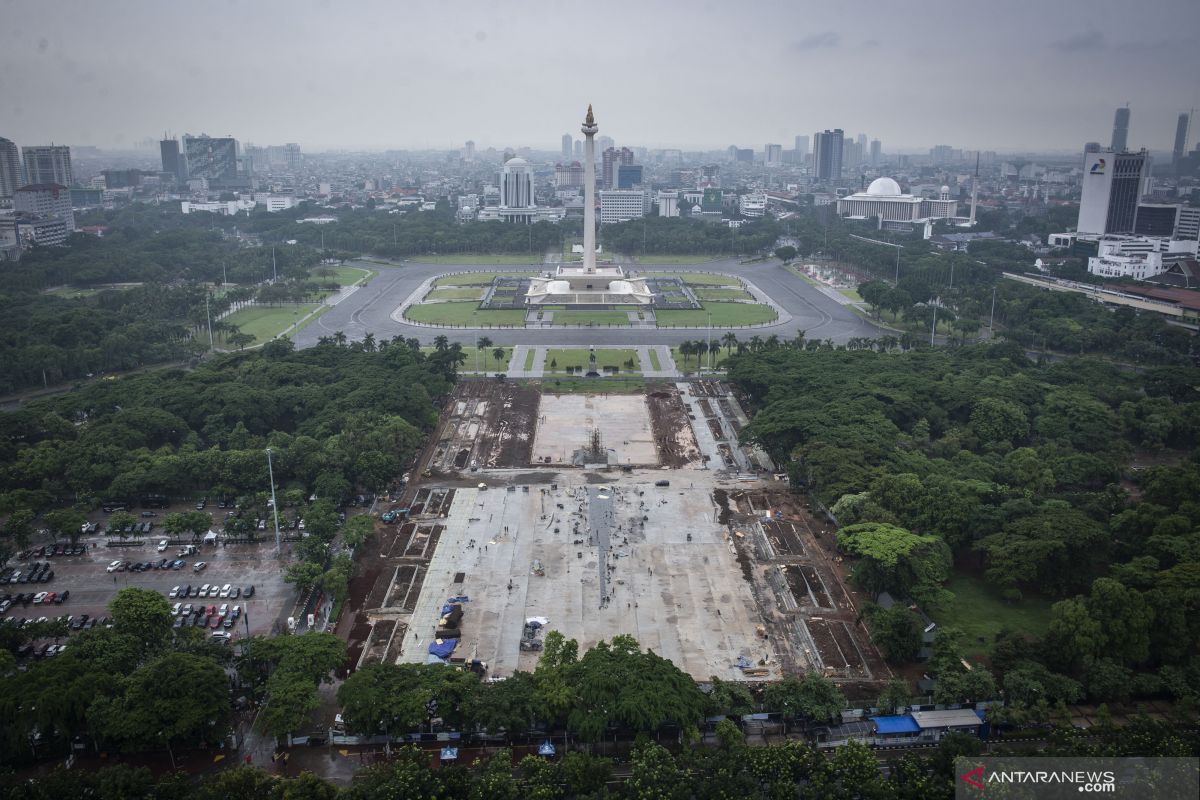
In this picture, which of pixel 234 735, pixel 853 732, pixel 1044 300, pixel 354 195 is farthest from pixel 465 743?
pixel 354 195

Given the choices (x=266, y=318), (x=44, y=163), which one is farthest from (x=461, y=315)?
(x=44, y=163)

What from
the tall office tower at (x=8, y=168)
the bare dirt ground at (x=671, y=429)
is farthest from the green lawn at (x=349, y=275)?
the tall office tower at (x=8, y=168)

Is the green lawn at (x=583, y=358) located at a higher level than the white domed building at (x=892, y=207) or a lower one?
lower

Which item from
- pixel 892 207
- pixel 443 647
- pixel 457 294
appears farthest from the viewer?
pixel 892 207

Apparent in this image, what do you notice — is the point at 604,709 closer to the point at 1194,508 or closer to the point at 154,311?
the point at 1194,508

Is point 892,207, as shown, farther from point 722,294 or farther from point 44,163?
point 44,163

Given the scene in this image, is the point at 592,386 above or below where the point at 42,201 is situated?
below

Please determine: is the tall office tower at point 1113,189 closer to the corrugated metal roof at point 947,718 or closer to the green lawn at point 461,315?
the green lawn at point 461,315
